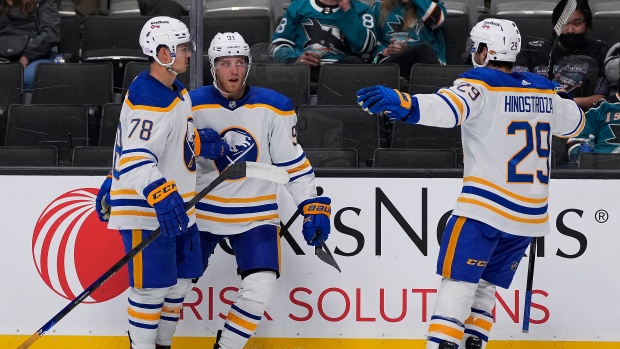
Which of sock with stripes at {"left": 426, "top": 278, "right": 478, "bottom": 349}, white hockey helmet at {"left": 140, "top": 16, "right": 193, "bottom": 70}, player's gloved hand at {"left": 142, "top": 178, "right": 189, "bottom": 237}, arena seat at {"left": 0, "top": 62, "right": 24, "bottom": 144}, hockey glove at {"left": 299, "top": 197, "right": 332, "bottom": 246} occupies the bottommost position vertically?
sock with stripes at {"left": 426, "top": 278, "right": 478, "bottom": 349}

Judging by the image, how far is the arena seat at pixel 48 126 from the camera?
4617 millimetres

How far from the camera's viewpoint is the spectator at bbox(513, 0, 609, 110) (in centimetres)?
464

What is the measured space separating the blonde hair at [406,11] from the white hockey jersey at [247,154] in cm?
95

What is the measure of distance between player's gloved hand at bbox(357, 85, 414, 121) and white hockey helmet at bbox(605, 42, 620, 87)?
1.38 metres

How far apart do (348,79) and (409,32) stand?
411mm

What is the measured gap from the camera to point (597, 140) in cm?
457

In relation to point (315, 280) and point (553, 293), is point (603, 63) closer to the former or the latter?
point (553, 293)

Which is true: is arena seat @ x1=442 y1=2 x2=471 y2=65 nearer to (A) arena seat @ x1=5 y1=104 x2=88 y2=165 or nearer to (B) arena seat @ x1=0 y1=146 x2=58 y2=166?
(A) arena seat @ x1=5 y1=104 x2=88 y2=165

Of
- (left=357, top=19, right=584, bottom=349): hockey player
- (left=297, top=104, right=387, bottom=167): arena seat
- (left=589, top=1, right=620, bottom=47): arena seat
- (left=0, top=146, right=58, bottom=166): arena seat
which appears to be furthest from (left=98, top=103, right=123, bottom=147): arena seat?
(left=589, top=1, right=620, bottom=47): arena seat

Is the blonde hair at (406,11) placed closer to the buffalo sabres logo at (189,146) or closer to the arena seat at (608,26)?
the arena seat at (608,26)

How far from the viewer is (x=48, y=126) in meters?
4.64

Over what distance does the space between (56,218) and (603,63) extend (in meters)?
2.45

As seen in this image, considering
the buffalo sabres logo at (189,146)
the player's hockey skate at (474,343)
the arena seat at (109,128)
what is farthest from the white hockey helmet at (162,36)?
the player's hockey skate at (474,343)

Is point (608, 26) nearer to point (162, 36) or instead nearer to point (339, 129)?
point (339, 129)
